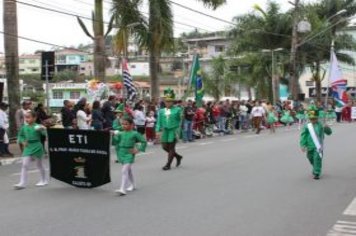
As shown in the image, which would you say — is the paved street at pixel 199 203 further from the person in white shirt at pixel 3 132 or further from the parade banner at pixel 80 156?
the person in white shirt at pixel 3 132

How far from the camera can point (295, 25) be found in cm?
4581

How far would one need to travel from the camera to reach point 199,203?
9188mm

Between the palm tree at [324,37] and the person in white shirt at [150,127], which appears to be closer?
the person in white shirt at [150,127]

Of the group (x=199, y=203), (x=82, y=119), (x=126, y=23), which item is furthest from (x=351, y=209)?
(x=126, y=23)

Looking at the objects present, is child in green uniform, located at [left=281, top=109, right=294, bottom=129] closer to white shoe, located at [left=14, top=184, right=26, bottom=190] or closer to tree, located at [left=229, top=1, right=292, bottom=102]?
tree, located at [left=229, top=1, right=292, bottom=102]

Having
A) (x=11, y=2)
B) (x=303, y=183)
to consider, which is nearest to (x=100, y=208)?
(x=303, y=183)

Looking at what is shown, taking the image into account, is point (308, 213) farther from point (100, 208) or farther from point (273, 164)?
point (273, 164)

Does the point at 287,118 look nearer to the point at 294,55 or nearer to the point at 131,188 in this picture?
the point at 294,55

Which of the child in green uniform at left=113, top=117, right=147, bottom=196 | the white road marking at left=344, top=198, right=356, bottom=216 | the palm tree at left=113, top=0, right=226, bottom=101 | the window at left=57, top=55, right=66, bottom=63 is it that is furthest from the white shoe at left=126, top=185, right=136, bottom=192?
the window at left=57, top=55, right=66, bottom=63

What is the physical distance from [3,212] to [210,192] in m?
3.39

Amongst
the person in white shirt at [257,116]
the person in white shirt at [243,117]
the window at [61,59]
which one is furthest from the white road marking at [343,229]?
the window at [61,59]

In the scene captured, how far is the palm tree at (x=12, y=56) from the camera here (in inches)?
800

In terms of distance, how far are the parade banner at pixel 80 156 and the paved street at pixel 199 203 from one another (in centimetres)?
22

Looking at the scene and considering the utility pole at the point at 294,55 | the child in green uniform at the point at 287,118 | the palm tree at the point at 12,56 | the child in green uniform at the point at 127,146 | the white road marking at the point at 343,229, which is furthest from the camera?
the utility pole at the point at 294,55
